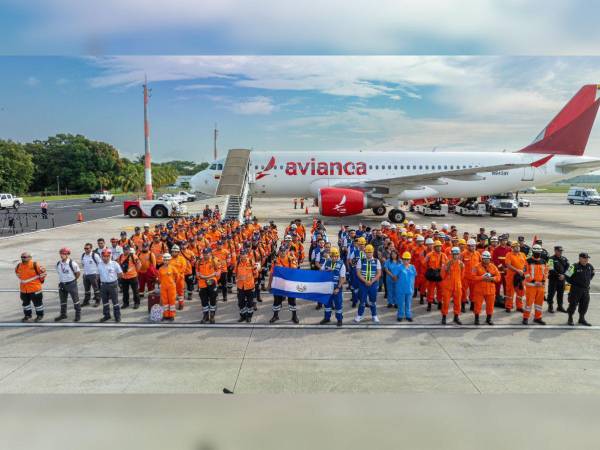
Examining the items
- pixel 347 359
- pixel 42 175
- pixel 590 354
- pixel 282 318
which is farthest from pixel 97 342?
pixel 42 175

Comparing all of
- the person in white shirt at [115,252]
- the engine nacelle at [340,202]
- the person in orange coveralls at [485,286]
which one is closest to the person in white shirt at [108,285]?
the person in white shirt at [115,252]

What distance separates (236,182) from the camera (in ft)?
91.0

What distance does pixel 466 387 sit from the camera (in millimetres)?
6328


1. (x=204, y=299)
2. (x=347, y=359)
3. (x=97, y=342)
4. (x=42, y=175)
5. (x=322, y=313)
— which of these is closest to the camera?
(x=347, y=359)

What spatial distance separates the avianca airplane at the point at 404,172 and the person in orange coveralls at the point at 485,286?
16414mm

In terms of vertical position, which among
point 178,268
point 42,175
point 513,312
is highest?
point 42,175

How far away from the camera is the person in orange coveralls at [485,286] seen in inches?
367

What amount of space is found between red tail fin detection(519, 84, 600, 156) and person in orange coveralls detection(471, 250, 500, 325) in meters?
28.8

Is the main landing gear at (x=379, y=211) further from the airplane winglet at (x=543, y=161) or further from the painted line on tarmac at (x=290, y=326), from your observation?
the painted line on tarmac at (x=290, y=326)

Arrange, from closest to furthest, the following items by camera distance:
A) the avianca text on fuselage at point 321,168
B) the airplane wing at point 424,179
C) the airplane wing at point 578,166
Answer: the airplane wing at point 424,179, the avianca text on fuselage at point 321,168, the airplane wing at point 578,166

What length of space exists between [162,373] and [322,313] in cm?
448

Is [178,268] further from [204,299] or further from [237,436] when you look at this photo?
[237,436]

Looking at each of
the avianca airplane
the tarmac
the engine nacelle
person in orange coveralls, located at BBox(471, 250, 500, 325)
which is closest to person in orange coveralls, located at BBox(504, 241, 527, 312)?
the tarmac

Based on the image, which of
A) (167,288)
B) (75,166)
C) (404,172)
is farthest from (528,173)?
(75,166)
